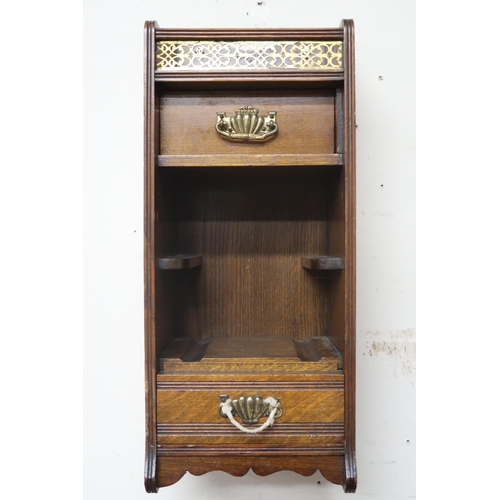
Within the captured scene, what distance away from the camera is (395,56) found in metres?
1.01

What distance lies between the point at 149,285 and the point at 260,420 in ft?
1.14

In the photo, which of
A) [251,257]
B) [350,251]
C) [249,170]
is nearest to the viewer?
[350,251]

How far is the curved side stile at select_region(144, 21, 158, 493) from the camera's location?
0.74m

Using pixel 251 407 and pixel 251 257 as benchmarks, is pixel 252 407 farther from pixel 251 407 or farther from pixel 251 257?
pixel 251 257

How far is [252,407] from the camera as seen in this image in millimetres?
754

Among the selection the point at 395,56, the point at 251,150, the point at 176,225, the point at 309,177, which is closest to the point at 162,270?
the point at 176,225

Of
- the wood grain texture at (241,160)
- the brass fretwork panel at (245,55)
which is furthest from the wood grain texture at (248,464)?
the brass fretwork panel at (245,55)

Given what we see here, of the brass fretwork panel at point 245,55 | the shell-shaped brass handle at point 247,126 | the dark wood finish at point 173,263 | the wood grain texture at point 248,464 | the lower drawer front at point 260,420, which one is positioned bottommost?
the wood grain texture at point 248,464

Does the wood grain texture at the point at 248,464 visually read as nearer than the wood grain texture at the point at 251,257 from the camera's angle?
Yes

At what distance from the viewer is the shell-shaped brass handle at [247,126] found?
2.53 feet

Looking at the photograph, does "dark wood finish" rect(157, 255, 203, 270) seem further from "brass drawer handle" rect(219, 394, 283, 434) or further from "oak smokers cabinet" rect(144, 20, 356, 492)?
"brass drawer handle" rect(219, 394, 283, 434)
